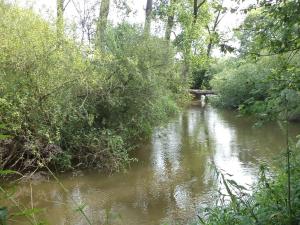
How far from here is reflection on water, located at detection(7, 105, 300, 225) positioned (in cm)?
679

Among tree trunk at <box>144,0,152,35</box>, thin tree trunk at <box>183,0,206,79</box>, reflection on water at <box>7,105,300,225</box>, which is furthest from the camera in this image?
thin tree trunk at <box>183,0,206,79</box>

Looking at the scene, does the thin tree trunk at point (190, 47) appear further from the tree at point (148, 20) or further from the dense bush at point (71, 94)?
the dense bush at point (71, 94)

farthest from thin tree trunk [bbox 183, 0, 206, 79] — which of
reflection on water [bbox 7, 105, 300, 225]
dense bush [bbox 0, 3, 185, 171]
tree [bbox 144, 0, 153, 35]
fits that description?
dense bush [bbox 0, 3, 185, 171]

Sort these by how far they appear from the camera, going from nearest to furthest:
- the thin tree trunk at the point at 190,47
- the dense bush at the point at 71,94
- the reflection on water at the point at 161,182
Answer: the reflection on water at the point at 161,182
the dense bush at the point at 71,94
the thin tree trunk at the point at 190,47

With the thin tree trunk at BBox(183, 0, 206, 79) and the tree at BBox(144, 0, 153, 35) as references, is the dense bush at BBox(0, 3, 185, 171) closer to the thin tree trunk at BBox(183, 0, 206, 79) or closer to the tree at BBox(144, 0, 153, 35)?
the tree at BBox(144, 0, 153, 35)

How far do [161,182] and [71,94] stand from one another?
3117 mm

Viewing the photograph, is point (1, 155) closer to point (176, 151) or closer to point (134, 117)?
point (134, 117)

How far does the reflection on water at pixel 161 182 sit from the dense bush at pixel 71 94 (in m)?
0.74

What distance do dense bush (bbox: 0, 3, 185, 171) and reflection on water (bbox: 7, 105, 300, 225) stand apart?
0.74 m

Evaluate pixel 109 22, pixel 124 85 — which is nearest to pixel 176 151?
pixel 124 85

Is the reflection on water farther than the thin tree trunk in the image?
No

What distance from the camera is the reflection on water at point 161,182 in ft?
22.3

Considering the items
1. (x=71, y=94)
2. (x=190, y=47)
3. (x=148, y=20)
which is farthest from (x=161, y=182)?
(x=190, y=47)

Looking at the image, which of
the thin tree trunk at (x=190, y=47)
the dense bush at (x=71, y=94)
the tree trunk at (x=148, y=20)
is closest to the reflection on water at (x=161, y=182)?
the dense bush at (x=71, y=94)
